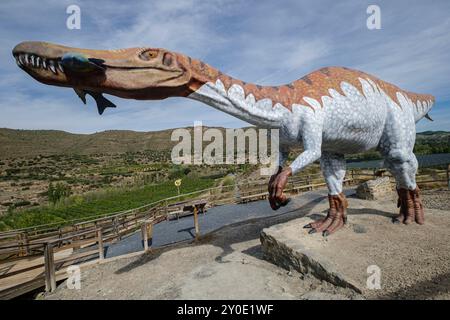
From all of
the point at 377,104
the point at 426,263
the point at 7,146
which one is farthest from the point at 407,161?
the point at 7,146

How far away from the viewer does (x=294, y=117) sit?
12.1 feet

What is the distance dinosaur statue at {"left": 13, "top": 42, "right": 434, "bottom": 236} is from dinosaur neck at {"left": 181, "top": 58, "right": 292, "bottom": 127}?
1cm

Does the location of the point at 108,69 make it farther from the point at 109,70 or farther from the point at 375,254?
the point at 375,254

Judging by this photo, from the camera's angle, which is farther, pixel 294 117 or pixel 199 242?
pixel 199 242

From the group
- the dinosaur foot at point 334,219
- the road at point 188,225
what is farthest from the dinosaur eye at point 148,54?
the road at point 188,225

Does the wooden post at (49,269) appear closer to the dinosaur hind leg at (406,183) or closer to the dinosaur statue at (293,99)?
the dinosaur statue at (293,99)

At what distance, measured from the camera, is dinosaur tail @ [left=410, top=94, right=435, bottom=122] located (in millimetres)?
5141

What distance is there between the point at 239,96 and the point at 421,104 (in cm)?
366

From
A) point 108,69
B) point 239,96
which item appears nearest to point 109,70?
point 108,69

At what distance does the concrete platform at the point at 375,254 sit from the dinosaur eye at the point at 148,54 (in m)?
2.73

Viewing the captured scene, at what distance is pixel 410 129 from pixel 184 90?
346cm
